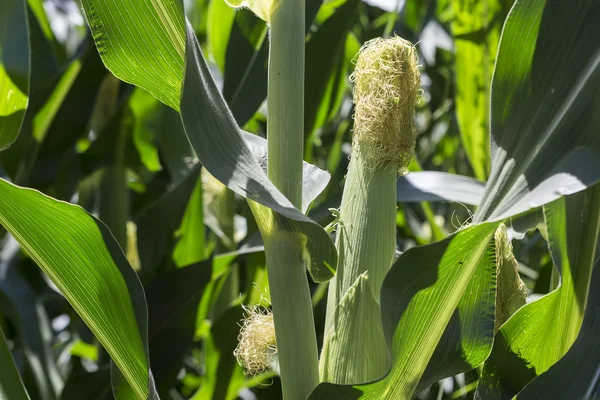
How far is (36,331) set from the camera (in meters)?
0.89

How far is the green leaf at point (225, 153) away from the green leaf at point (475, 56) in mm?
513

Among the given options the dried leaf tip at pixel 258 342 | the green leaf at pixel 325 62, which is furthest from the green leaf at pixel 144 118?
the dried leaf tip at pixel 258 342

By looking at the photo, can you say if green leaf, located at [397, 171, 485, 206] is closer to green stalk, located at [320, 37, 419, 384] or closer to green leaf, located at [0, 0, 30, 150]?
green stalk, located at [320, 37, 419, 384]

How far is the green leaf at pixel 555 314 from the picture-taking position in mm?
438

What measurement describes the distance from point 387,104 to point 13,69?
0.37 metres

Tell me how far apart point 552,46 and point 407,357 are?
197 millimetres

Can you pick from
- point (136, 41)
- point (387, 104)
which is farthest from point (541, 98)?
point (136, 41)

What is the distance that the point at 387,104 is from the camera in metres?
0.49

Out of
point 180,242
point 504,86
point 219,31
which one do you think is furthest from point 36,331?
point 504,86

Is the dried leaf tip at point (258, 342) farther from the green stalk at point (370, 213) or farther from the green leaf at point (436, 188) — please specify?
the green leaf at point (436, 188)

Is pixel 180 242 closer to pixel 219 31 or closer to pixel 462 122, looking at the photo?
pixel 219 31

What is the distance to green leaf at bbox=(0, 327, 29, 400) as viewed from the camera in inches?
21.2

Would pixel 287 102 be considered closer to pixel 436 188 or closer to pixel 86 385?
pixel 436 188

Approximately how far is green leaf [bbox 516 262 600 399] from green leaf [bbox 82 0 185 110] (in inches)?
12.0
